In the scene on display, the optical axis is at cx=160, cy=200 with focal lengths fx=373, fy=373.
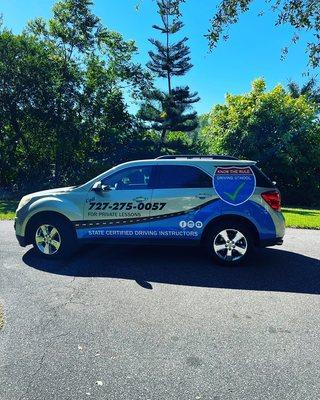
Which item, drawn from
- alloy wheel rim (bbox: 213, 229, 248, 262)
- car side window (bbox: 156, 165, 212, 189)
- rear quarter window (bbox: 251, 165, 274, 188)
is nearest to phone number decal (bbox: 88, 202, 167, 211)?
car side window (bbox: 156, 165, 212, 189)

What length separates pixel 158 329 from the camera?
424cm

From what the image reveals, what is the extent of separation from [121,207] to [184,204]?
112cm

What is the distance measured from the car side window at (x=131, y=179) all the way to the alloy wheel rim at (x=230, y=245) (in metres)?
1.59

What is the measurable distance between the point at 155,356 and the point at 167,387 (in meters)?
0.49

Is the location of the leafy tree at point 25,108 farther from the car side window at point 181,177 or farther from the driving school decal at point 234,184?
the driving school decal at point 234,184

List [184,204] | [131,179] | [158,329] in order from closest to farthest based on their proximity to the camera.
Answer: [158,329] < [184,204] < [131,179]

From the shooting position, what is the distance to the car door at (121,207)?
6.60m

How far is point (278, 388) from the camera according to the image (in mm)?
3178

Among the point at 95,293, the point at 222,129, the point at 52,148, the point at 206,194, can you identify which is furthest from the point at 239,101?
the point at 95,293

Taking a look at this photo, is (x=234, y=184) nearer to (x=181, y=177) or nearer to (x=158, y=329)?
(x=181, y=177)

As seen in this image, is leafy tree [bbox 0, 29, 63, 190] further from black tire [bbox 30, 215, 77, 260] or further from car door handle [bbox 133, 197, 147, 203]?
car door handle [bbox 133, 197, 147, 203]

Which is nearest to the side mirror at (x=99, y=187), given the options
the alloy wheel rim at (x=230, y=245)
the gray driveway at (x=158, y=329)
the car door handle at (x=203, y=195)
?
the gray driveway at (x=158, y=329)

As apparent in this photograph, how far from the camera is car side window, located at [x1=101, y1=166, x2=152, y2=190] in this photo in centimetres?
669

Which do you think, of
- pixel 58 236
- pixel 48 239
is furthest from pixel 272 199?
pixel 48 239
